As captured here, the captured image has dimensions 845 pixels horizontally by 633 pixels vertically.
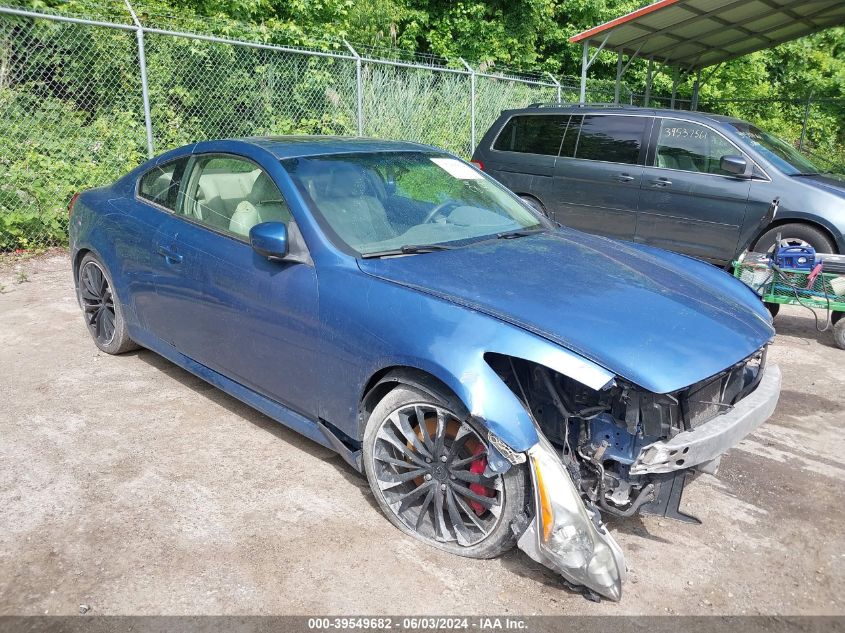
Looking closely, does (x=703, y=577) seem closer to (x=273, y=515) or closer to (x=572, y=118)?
(x=273, y=515)

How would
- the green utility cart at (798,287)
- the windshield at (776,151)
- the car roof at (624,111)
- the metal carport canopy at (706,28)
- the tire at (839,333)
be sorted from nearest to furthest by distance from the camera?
the green utility cart at (798,287) → the tire at (839,333) → the windshield at (776,151) → the car roof at (624,111) → the metal carport canopy at (706,28)

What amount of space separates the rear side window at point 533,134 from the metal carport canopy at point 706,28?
12.5ft

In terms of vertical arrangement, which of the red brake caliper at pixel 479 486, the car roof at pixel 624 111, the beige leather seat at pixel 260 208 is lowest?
the red brake caliper at pixel 479 486

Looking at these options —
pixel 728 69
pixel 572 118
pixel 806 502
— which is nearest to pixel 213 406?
pixel 806 502

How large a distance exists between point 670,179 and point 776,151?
43.4 inches

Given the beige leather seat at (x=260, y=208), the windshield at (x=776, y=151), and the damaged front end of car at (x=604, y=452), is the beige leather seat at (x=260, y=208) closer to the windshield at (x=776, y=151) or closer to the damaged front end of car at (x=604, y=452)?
the damaged front end of car at (x=604, y=452)

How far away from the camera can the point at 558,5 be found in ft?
62.7

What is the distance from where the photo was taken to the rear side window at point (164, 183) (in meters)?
4.23

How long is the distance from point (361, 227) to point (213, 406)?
1646 mm

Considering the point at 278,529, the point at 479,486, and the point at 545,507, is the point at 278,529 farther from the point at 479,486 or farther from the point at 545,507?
the point at 545,507

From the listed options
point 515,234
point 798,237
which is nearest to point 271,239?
point 515,234

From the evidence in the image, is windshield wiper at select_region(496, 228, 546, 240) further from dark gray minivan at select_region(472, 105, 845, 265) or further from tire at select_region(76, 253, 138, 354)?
dark gray minivan at select_region(472, 105, 845, 265)

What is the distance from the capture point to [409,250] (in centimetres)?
331

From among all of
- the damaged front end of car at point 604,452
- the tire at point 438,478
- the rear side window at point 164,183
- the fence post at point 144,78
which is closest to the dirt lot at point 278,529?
the tire at point 438,478
